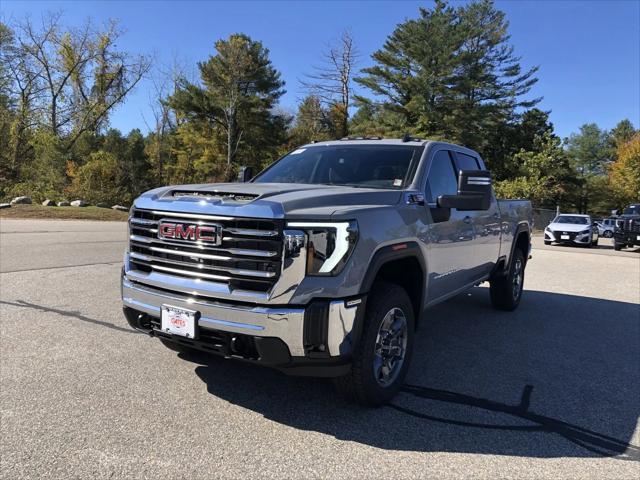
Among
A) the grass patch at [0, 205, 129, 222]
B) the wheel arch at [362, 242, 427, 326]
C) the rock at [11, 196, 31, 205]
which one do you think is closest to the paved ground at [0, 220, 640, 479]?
the wheel arch at [362, 242, 427, 326]

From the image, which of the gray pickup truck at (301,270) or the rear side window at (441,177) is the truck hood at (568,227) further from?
the gray pickup truck at (301,270)

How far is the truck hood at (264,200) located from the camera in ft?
9.98

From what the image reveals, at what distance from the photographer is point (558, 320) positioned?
6.59m

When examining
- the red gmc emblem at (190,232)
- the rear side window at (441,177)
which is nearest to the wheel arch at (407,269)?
the rear side window at (441,177)

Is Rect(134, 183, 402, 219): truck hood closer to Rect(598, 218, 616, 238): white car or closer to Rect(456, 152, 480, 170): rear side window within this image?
Rect(456, 152, 480, 170): rear side window

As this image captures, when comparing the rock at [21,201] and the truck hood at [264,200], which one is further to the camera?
the rock at [21,201]

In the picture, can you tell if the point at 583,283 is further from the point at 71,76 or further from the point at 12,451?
the point at 71,76

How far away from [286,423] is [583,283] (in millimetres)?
8832

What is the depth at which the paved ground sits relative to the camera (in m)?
2.82

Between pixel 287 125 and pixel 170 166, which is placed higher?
pixel 287 125

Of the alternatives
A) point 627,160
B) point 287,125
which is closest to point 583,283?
point 287,125

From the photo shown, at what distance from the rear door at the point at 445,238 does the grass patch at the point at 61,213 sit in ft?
66.7

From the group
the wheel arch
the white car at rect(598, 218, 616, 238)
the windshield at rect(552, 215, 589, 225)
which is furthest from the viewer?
the white car at rect(598, 218, 616, 238)

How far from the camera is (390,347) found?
366 cm
